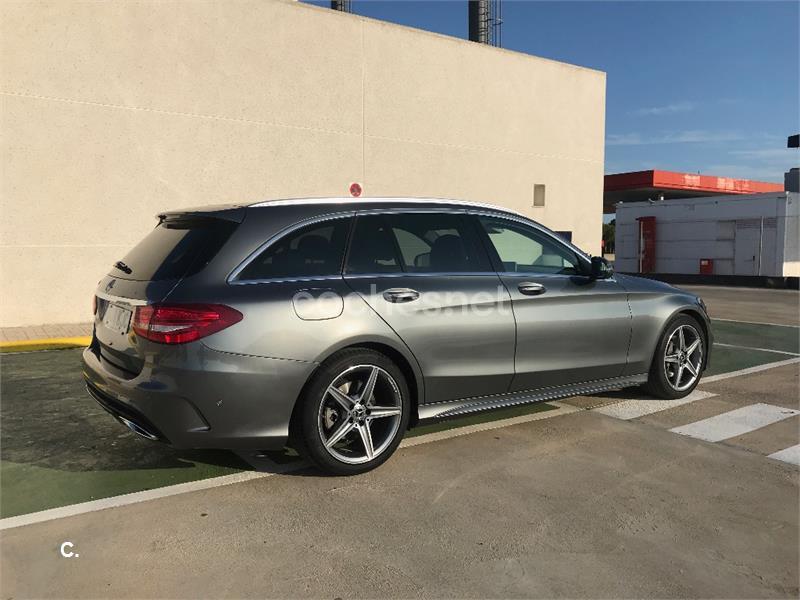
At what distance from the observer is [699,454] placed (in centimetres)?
436

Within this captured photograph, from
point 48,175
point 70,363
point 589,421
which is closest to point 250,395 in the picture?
point 589,421

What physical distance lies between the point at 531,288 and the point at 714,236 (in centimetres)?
2491

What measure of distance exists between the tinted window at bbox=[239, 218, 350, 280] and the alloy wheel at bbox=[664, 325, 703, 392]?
3.20 meters

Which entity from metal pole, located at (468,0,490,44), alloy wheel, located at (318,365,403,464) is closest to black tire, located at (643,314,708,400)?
alloy wheel, located at (318,365,403,464)

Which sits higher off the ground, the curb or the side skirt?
the side skirt

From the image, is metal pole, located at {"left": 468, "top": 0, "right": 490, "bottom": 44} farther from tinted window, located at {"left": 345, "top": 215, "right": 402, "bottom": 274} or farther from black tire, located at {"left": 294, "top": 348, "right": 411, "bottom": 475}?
black tire, located at {"left": 294, "top": 348, "right": 411, "bottom": 475}

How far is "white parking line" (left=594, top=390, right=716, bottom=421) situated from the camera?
5.31 metres

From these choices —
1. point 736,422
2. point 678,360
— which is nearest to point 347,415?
point 736,422

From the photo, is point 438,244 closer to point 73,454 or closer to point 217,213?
point 217,213

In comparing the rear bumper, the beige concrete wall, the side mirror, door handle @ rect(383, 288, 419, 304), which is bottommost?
the rear bumper

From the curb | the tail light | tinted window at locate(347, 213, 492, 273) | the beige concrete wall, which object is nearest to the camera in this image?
the tail light

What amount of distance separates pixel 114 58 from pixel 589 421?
9.33m

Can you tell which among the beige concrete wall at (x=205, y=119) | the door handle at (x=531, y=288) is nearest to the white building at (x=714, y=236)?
the beige concrete wall at (x=205, y=119)

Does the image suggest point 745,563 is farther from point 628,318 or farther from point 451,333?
point 628,318
